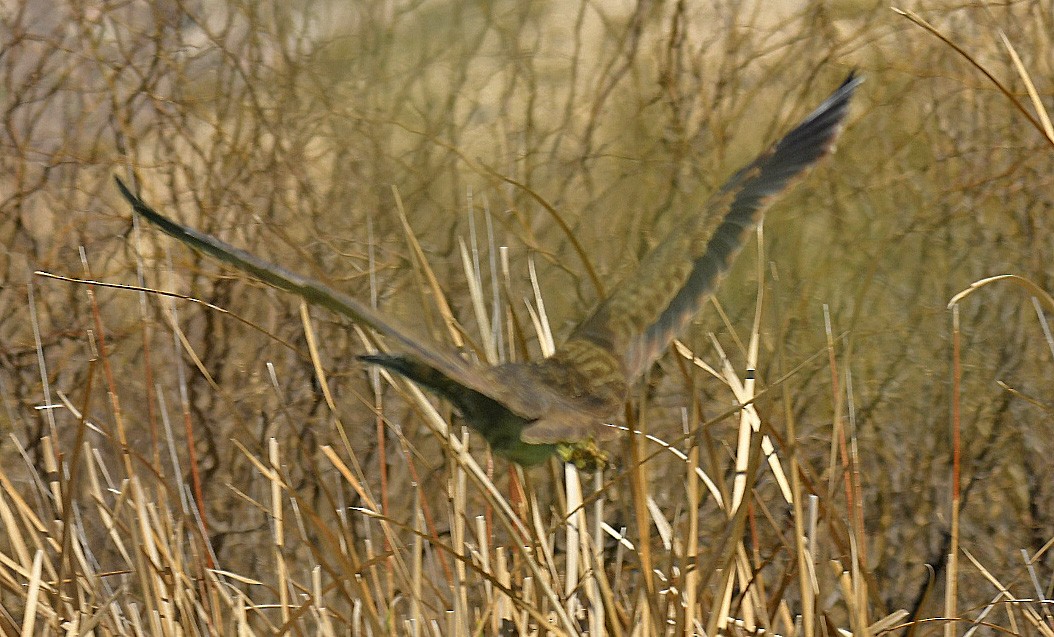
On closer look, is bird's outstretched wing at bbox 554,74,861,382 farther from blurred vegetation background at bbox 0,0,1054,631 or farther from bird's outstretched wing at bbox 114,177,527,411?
blurred vegetation background at bbox 0,0,1054,631

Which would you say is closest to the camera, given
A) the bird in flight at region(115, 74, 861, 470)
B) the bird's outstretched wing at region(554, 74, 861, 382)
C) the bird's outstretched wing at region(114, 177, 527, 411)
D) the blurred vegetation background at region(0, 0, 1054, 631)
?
the bird's outstretched wing at region(114, 177, 527, 411)

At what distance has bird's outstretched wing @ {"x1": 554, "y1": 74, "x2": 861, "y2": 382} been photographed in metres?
0.99

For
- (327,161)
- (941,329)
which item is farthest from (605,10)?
(941,329)

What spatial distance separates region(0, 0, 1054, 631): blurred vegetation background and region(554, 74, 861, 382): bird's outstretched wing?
4.01 feet

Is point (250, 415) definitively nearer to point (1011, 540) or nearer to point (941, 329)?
point (941, 329)

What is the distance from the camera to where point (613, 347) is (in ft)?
3.32

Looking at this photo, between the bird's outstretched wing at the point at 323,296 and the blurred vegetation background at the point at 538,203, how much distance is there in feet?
4.86

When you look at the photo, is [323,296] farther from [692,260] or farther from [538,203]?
[538,203]

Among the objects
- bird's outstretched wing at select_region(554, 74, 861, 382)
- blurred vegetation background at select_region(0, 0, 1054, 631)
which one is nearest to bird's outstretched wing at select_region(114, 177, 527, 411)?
bird's outstretched wing at select_region(554, 74, 861, 382)

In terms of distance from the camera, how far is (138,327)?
2404 millimetres

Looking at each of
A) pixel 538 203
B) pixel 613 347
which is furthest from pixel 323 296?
pixel 538 203

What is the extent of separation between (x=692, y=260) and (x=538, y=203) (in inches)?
55.8

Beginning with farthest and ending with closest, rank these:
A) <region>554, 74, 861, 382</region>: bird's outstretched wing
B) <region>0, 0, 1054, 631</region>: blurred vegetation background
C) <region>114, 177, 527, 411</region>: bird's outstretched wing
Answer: <region>0, 0, 1054, 631</region>: blurred vegetation background < <region>554, 74, 861, 382</region>: bird's outstretched wing < <region>114, 177, 527, 411</region>: bird's outstretched wing

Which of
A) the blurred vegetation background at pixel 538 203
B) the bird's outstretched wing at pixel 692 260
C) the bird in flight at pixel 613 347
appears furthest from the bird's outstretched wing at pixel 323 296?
the blurred vegetation background at pixel 538 203
